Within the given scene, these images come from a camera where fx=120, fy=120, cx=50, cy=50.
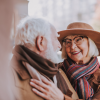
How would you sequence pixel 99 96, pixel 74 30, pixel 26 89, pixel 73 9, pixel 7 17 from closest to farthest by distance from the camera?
pixel 7 17
pixel 26 89
pixel 73 9
pixel 99 96
pixel 74 30

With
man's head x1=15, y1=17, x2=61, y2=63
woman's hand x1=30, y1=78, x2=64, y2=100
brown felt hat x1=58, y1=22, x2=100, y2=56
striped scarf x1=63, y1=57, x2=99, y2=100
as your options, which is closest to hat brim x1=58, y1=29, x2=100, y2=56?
brown felt hat x1=58, y1=22, x2=100, y2=56

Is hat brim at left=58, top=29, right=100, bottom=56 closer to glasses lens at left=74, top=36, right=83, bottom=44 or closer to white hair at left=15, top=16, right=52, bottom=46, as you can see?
glasses lens at left=74, top=36, right=83, bottom=44

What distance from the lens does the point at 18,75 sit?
1.69ft

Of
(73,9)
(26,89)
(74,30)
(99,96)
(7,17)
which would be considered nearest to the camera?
(7,17)

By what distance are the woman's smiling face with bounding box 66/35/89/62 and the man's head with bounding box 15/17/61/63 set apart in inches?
13.3

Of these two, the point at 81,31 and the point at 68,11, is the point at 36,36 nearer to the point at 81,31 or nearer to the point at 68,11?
the point at 68,11

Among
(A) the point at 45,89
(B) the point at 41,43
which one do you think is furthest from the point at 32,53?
(A) the point at 45,89

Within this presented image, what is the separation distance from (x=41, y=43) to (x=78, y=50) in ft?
1.33

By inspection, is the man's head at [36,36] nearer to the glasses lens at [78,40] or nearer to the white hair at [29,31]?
the white hair at [29,31]

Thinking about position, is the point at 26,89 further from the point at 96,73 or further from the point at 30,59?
the point at 96,73

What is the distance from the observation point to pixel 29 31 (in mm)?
537

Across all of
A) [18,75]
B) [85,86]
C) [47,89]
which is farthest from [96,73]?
[18,75]

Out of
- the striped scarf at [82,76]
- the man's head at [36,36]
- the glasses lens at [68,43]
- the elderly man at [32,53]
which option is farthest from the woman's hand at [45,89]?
the glasses lens at [68,43]

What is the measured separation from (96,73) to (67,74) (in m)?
0.22
